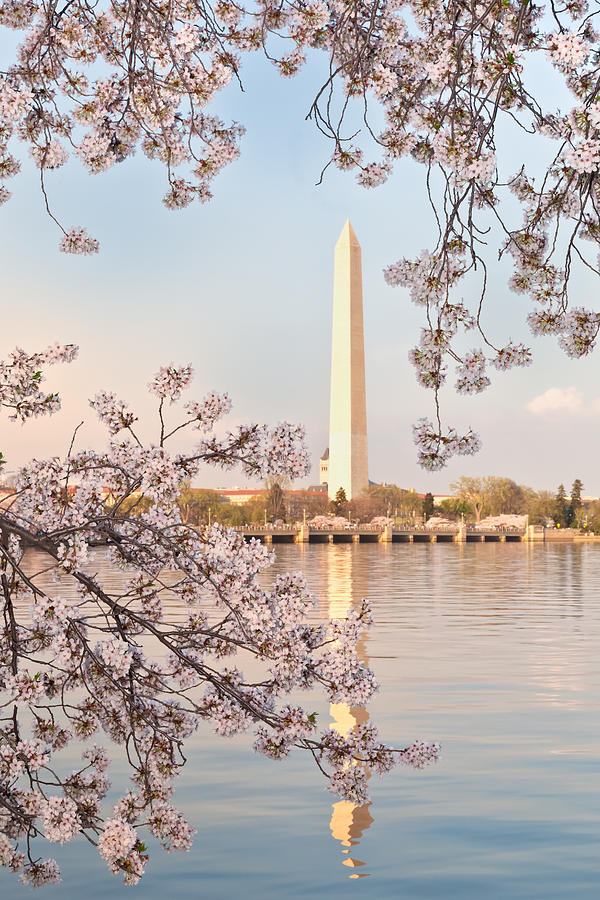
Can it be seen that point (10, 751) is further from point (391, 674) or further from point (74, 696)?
point (391, 674)

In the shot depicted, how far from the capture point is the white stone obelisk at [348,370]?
72.1 m

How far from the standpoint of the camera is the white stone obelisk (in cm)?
7206

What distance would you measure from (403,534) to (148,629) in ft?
333

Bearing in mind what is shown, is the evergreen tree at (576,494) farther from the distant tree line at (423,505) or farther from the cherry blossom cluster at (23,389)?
the cherry blossom cluster at (23,389)

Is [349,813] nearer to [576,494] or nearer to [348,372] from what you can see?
[348,372]

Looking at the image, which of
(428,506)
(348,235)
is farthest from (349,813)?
(428,506)

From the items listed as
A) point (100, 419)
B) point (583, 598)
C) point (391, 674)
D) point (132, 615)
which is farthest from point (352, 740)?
point (583, 598)

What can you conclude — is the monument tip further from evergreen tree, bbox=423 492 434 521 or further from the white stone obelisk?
evergreen tree, bbox=423 492 434 521

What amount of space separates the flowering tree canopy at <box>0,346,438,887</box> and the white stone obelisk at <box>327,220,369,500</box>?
67.1 metres

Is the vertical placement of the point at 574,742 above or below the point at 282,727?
below

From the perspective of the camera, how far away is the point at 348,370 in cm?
7481

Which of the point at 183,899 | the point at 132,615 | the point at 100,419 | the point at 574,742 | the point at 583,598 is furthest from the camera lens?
the point at 583,598

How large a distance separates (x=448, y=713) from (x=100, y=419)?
25.9 feet

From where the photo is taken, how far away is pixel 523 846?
7.35m
